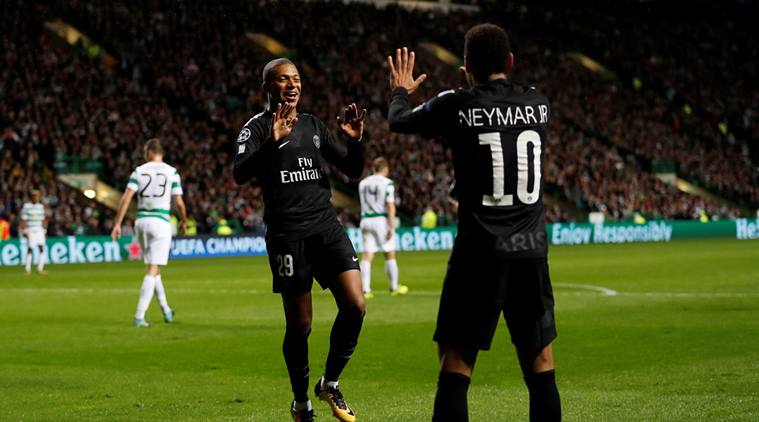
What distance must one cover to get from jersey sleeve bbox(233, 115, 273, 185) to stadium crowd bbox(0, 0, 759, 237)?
94.5 feet

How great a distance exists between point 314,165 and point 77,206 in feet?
97.9

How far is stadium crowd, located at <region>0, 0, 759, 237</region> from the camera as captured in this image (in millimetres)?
40531

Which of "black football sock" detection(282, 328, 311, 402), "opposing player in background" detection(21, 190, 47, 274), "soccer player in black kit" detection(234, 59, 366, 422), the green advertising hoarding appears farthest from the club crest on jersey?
the green advertising hoarding

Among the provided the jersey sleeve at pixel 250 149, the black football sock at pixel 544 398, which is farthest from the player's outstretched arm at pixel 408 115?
the jersey sleeve at pixel 250 149

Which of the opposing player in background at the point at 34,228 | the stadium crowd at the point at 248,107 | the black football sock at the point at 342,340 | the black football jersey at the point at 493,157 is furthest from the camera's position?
the stadium crowd at the point at 248,107

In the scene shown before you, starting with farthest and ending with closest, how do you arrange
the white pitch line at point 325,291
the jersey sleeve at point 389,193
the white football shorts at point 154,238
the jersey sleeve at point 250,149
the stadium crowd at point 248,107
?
the stadium crowd at point 248,107, the jersey sleeve at point 389,193, the white pitch line at point 325,291, the white football shorts at point 154,238, the jersey sleeve at point 250,149

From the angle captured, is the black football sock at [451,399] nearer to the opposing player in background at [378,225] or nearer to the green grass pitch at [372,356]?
the green grass pitch at [372,356]

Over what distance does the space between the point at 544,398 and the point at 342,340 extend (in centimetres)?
270

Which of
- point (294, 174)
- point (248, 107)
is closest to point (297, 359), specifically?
point (294, 174)

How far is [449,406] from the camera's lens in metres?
5.62

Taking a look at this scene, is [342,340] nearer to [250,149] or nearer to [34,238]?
[250,149]

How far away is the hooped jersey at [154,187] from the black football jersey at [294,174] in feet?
23.3

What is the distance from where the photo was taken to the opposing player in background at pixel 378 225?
20.7 metres

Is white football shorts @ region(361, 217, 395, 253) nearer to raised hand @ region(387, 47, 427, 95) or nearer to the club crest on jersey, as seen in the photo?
the club crest on jersey
